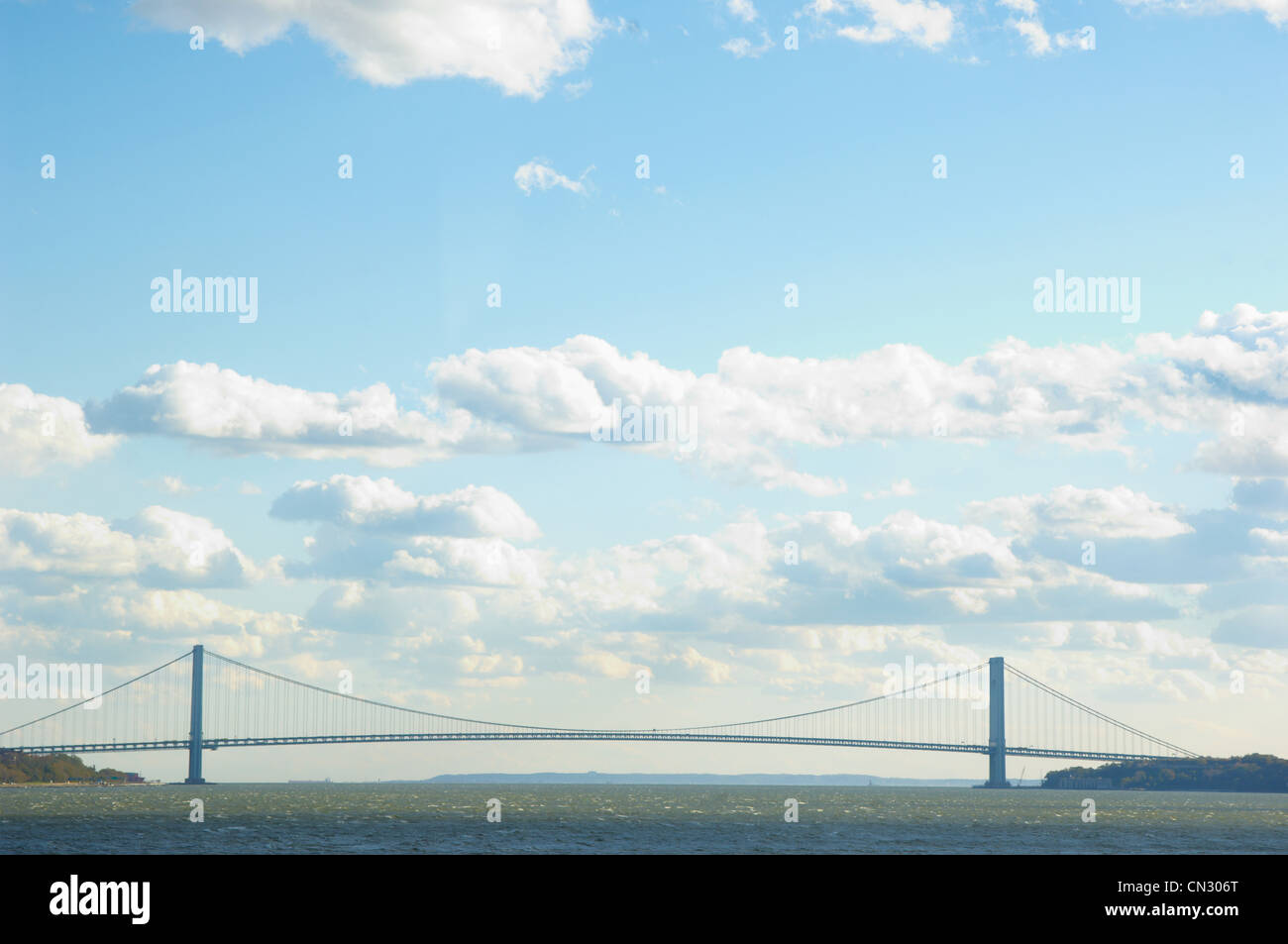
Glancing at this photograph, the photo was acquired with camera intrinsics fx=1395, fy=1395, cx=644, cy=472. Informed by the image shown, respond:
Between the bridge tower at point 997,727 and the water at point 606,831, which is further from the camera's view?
the bridge tower at point 997,727

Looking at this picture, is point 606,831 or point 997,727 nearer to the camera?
point 606,831

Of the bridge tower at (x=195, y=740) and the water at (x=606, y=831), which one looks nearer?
the water at (x=606, y=831)

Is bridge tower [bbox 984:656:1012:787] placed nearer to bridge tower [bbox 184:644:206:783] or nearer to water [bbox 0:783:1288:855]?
water [bbox 0:783:1288:855]

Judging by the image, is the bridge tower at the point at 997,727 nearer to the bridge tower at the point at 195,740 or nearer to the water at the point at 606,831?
the water at the point at 606,831

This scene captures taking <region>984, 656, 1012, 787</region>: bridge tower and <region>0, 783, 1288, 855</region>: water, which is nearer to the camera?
<region>0, 783, 1288, 855</region>: water

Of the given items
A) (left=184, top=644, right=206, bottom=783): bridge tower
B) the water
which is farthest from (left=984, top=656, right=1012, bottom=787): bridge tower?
(left=184, top=644, right=206, bottom=783): bridge tower

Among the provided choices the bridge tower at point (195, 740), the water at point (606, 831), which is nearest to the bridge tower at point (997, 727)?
the water at point (606, 831)
